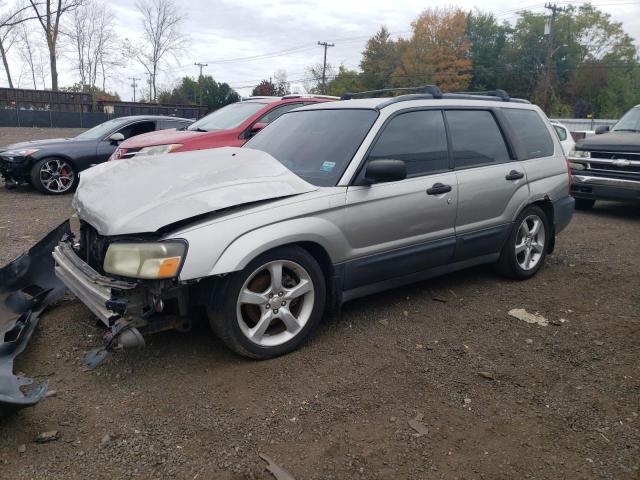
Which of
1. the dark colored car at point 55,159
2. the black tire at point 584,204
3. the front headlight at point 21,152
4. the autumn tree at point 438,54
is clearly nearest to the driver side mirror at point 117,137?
the dark colored car at point 55,159

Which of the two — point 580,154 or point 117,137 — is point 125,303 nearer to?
point 117,137

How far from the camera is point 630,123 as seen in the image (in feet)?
29.7

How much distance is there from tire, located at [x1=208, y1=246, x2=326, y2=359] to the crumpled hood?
435 mm

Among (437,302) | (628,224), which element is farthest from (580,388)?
(628,224)

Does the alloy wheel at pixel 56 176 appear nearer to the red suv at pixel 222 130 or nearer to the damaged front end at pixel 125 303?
the red suv at pixel 222 130

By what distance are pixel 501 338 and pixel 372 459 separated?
1764 mm

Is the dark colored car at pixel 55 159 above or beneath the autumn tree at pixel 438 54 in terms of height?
beneath

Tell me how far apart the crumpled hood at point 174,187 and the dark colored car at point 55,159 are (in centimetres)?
607

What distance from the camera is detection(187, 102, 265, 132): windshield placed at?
7.99 m

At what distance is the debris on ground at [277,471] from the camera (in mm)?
2359

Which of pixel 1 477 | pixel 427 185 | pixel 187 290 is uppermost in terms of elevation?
pixel 427 185

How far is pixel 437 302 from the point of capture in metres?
4.49

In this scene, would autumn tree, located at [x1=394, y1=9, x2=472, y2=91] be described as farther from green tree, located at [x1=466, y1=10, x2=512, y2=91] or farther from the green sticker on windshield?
the green sticker on windshield

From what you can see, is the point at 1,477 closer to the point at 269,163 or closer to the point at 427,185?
the point at 269,163
